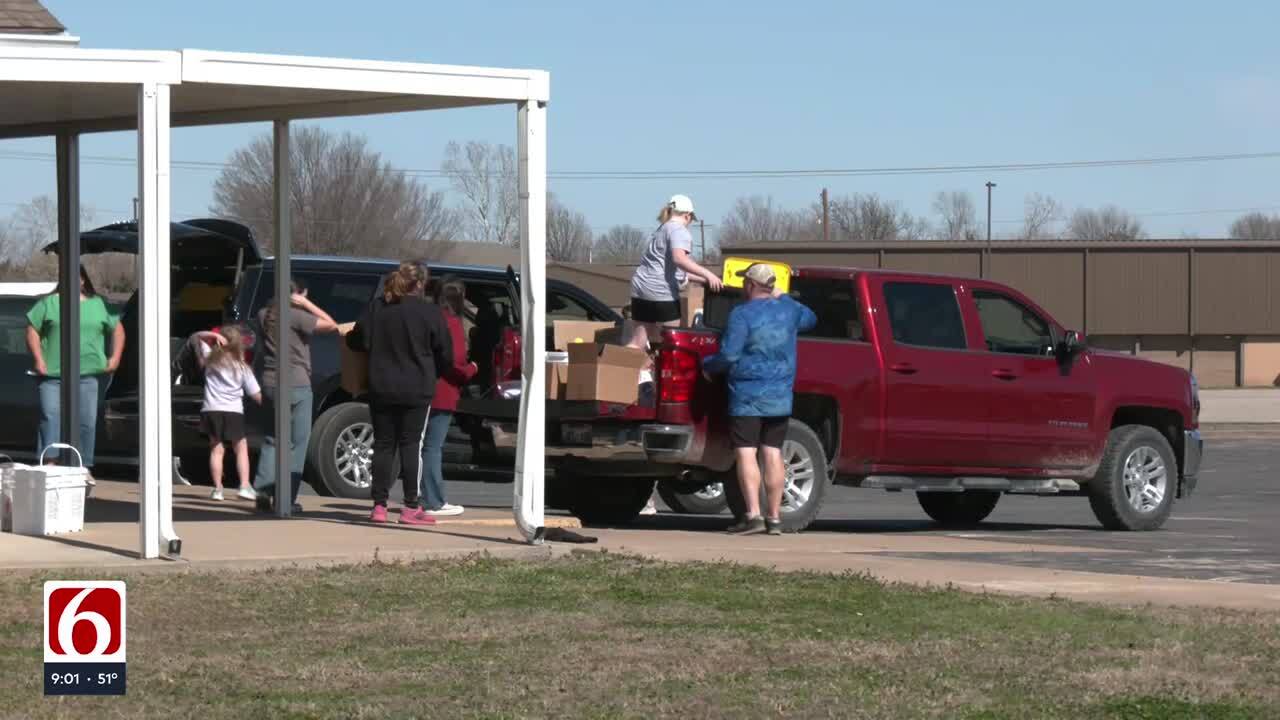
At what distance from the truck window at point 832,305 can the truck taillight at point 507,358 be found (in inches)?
81.3

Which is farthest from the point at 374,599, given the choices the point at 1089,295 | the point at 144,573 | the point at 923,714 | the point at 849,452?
the point at 1089,295

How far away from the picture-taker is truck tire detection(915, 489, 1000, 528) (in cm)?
1716

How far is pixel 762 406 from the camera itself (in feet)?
43.7

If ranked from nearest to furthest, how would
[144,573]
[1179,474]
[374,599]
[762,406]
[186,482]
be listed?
[374,599]
[144,573]
[762,406]
[1179,474]
[186,482]

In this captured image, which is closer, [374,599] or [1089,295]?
[374,599]

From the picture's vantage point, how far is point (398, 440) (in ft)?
42.8

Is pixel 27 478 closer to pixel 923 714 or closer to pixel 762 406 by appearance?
pixel 762 406

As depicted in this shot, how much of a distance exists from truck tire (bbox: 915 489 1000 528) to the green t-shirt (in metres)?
6.79

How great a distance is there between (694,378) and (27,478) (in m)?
4.36

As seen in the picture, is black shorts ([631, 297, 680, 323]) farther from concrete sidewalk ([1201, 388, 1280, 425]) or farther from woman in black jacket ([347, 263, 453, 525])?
concrete sidewalk ([1201, 388, 1280, 425])

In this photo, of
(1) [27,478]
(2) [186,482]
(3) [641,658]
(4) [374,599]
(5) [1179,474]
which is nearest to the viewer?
(3) [641,658]

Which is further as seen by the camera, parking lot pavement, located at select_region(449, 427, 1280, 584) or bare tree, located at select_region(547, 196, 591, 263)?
bare tree, located at select_region(547, 196, 591, 263)

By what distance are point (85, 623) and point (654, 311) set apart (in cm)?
750

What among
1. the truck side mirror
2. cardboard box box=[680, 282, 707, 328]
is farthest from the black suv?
the truck side mirror
